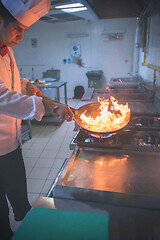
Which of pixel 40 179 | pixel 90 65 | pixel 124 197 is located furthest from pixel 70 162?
pixel 90 65

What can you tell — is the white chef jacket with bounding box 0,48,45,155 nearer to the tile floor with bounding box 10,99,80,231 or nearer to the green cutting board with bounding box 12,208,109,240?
the green cutting board with bounding box 12,208,109,240

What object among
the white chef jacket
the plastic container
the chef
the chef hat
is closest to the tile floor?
the chef

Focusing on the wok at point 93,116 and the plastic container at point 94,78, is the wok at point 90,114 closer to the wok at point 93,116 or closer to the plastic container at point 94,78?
the wok at point 93,116

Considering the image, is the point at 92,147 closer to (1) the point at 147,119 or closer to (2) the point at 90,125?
(2) the point at 90,125

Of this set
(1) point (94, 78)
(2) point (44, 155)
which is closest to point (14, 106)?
(2) point (44, 155)

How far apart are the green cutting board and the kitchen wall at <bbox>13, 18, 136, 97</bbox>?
6.12 metres

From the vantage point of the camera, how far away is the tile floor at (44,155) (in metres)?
2.20

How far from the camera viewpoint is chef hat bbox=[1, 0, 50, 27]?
3.07 ft

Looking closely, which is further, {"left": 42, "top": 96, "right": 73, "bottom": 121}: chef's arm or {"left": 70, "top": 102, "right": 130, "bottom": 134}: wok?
{"left": 70, "top": 102, "right": 130, "bottom": 134}: wok

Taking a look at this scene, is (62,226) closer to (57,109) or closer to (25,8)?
(57,109)

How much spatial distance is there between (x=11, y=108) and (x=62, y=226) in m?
0.61

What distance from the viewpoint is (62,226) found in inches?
26.2

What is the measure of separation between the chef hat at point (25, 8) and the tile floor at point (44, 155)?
1.72 metres

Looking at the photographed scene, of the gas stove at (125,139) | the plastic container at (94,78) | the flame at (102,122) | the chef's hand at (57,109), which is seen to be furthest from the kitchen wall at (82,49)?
the chef's hand at (57,109)
